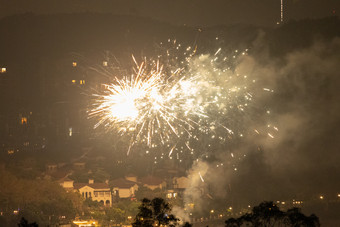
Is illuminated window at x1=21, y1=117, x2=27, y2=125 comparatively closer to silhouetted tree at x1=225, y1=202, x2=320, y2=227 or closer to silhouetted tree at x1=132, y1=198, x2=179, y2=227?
silhouetted tree at x1=132, y1=198, x2=179, y2=227

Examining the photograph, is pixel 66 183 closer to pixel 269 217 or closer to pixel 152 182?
pixel 152 182

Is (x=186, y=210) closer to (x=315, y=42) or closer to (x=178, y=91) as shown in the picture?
(x=178, y=91)

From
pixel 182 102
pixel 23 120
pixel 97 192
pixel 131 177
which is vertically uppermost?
pixel 23 120

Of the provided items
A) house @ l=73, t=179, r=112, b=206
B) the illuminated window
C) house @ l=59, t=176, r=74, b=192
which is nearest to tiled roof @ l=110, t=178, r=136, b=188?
house @ l=73, t=179, r=112, b=206

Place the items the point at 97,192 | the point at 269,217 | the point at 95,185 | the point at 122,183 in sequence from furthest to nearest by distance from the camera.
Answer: the point at 122,183, the point at 95,185, the point at 97,192, the point at 269,217

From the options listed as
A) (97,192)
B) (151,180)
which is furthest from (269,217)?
(151,180)

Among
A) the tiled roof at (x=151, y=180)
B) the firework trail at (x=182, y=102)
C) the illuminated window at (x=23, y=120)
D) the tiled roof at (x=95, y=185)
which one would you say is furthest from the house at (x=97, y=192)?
the illuminated window at (x=23, y=120)

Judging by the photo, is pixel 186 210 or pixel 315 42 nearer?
pixel 186 210

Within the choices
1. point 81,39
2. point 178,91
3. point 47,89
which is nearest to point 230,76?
point 178,91
